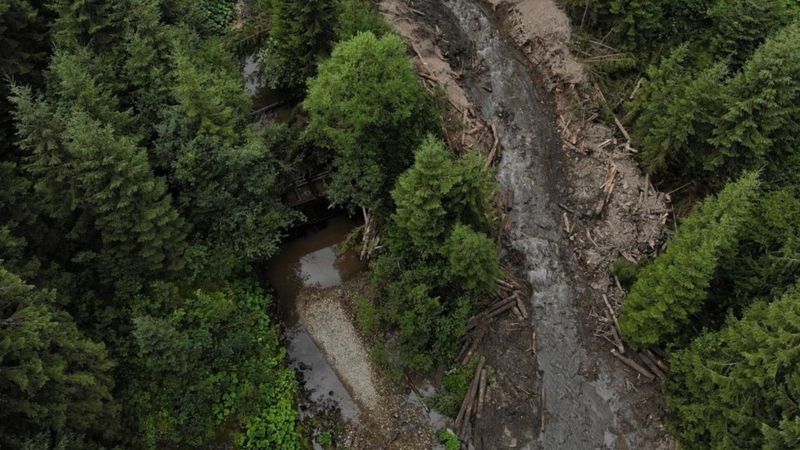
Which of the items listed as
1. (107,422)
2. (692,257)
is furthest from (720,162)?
(107,422)

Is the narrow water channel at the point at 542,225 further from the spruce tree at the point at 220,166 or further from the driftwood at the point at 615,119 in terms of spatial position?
the spruce tree at the point at 220,166

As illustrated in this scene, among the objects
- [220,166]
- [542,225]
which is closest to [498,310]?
[542,225]

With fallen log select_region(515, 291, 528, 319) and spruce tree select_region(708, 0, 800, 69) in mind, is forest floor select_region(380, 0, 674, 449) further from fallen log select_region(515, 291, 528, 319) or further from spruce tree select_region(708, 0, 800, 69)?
spruce tree select_region(708, 0, 800, 69)

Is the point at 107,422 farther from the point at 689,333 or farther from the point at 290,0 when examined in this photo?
the point at 689,333

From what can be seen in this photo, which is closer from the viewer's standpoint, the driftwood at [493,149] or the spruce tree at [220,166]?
the spruce tree at [220,166]

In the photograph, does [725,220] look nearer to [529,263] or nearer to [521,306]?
[521,306]

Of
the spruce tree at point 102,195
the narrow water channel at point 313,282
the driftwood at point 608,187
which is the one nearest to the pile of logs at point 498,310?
the narrow water channel at point 313,282
